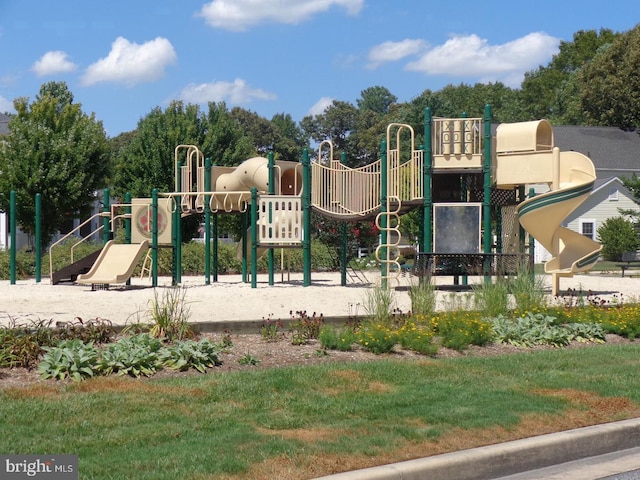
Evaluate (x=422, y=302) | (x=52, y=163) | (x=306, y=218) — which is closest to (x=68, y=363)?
(x=422, y=302)

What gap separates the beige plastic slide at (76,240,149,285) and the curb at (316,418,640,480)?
17657 millimetres

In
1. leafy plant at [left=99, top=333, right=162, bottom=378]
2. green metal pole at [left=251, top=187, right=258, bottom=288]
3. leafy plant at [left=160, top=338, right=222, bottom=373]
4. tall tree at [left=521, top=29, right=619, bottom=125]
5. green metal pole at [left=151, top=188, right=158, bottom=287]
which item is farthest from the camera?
tall tree at [left=521, top=29, right=619, bottom=125]

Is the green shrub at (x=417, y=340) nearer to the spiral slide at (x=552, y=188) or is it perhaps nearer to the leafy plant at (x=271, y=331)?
the leafy plant at (x=271, y=331)

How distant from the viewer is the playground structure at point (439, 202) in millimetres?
22688

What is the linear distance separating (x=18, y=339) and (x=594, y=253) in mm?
16201

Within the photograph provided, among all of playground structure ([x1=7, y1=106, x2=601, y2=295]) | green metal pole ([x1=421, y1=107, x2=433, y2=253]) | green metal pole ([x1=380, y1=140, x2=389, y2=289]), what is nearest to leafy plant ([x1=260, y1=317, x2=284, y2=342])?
playground structure ([x1=7, y1=106, x2=601, y2=295])

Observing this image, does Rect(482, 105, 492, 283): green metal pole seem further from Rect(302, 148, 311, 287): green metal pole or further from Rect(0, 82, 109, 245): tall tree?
Rect(0, 82, 109, 245): tall tree

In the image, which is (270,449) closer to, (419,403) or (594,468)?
(419,403)

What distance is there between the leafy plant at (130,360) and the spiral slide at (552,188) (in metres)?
14.2

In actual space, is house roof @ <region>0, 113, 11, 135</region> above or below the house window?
above

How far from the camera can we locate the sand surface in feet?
54.9

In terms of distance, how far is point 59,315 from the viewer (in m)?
16.6

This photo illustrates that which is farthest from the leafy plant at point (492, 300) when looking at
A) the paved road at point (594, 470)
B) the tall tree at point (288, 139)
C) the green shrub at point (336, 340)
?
the tall tree at point (288, 139)

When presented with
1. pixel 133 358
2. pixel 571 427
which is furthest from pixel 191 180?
pixel 571 427
